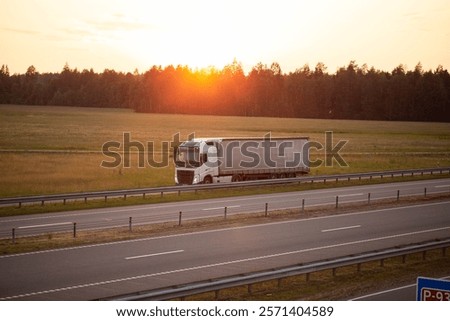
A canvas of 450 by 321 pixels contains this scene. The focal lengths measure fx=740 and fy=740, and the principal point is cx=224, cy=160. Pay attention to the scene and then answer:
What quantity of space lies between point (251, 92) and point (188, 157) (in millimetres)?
84526

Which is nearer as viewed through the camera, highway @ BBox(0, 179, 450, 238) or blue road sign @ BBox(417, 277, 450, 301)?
blue road sign @ BBox(417, 277, 450, 301)

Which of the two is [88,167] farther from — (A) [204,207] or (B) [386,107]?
(B) [386,107]

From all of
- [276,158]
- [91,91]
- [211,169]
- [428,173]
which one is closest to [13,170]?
[211,169]

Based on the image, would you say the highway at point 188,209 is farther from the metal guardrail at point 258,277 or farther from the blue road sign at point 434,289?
the blue road sign at point 434,289

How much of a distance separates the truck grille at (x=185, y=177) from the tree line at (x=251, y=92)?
18.5m

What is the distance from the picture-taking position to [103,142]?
86312 millimetres

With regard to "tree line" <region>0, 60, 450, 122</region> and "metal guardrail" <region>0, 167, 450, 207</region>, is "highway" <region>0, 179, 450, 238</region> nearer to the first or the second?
"metal guardrail" <region>0, 167, 450, 207</region>

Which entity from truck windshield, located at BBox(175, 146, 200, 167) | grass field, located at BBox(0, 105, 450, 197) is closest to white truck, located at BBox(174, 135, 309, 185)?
truck windshield, located at BBox(175, 146, 200, 167)

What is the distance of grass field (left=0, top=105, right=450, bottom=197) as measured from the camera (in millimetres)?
51000

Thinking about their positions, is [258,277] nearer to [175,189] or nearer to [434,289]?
[434,289]

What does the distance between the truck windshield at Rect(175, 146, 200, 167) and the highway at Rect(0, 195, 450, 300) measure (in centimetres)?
1505

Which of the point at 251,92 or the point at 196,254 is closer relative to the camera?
the point at 196,254

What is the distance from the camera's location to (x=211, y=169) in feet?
160

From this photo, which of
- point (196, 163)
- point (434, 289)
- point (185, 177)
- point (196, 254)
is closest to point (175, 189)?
point (185, 177)
